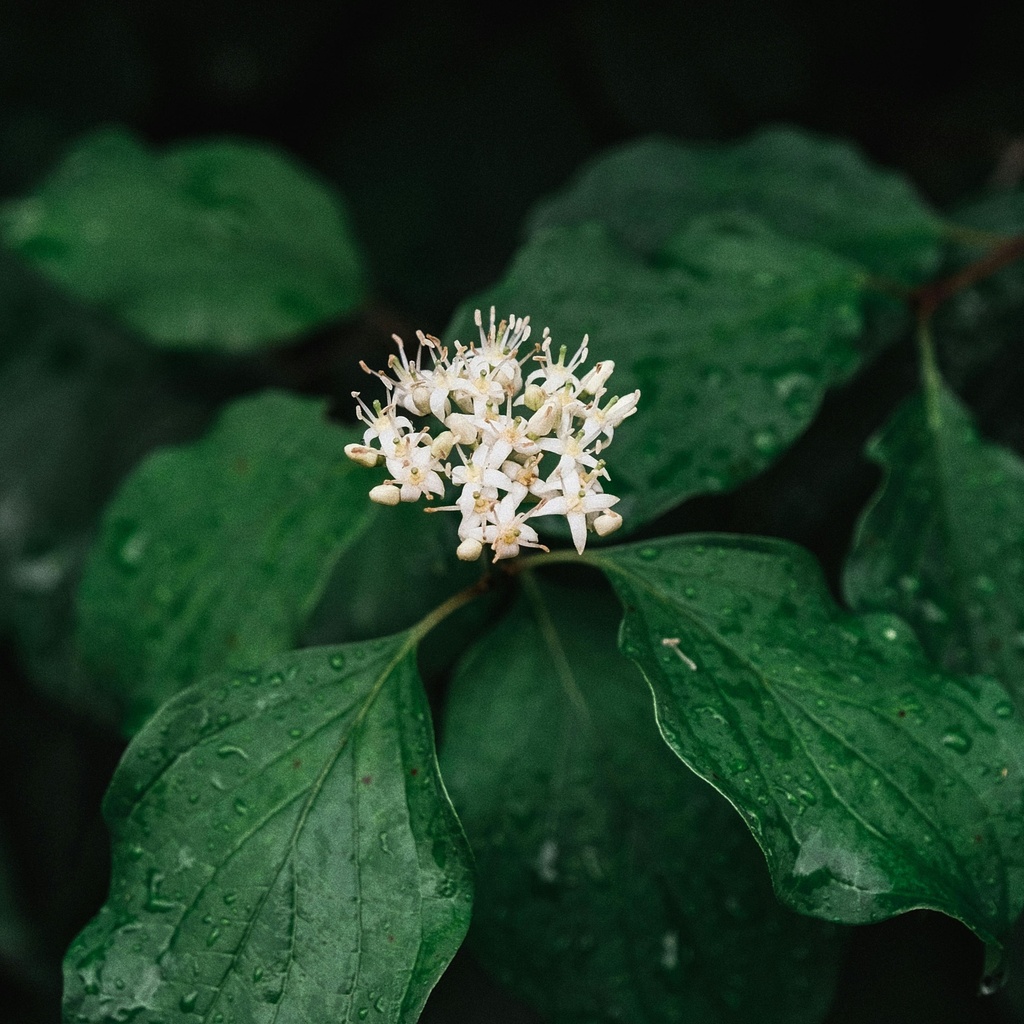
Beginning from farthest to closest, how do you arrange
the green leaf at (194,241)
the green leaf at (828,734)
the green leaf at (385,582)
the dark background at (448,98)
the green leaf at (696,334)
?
1. the dark background at (448,98)
2. the green leaf at (194,241)
3. the green leaf at (385,582)
4. the green leaf at (696,334)
5. the green leaf at (828,734)

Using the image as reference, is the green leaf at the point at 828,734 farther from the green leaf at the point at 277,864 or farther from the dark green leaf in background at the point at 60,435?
the dark green leaf in background at the point at 60,435

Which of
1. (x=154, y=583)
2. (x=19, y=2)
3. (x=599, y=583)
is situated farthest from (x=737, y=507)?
(x=19, y=2)

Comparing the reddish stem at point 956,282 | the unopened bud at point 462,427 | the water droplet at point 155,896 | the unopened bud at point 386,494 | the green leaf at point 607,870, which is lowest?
the green leaf at point 607,870

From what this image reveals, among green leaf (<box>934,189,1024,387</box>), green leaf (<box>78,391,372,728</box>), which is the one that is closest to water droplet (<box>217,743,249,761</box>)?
green leaf (<box>78,391,372,728</box>)

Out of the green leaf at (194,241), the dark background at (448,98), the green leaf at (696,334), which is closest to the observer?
the green leaf at (696,334)

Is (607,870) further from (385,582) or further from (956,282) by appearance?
(956,282)

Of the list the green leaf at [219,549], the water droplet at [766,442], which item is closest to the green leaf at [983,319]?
the water droplet at [766,442]

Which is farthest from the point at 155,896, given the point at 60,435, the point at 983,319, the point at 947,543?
the point at 983,319

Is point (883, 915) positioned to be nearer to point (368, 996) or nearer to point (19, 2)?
point (368, 996)

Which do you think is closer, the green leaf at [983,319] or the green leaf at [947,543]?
the green leaf at [947,543]
